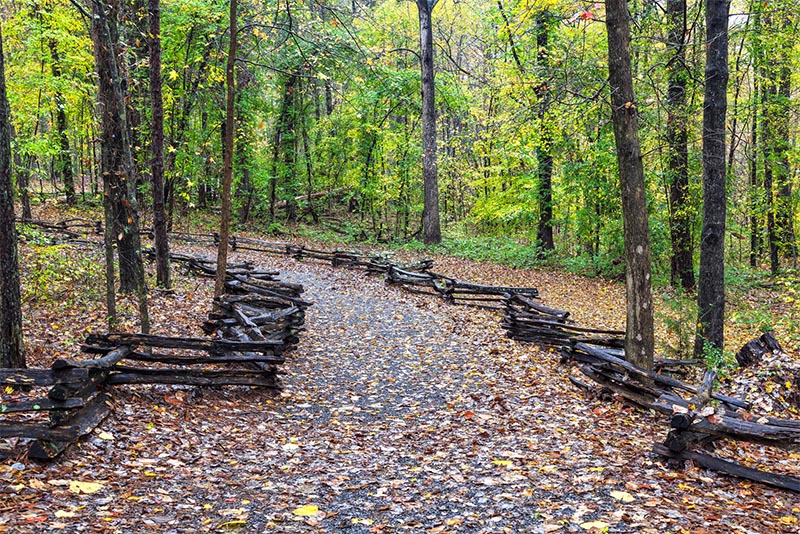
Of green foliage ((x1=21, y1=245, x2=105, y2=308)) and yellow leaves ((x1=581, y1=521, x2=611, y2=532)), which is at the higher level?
green foliage ((x1=21, y1=245, x2=105, y2=308))

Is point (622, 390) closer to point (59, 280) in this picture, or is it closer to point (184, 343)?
point (184, 343)

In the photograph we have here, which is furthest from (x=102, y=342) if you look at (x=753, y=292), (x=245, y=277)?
(x=753, y=292)

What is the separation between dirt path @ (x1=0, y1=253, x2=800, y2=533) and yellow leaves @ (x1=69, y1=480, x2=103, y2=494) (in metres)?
0.05

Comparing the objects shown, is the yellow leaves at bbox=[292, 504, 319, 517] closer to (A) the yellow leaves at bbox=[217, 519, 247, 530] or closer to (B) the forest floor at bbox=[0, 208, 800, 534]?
(B) the forest floor at bbox=[0, 208, 800, 534]

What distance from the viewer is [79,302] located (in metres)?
10.4

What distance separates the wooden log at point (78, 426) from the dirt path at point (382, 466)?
0.13m

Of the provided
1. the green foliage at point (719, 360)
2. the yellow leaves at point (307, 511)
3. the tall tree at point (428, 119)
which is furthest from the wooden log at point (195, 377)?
the tall tree at point (428, 119)

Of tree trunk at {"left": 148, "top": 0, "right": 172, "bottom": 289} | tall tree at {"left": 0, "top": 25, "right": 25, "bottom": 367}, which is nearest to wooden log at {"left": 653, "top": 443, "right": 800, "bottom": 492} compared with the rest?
tall tree at {"left": 0, "top": 25, "right": 25, "bottom": 367}

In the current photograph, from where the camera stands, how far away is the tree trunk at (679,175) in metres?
12.8

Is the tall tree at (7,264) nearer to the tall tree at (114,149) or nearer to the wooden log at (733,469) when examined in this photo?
the tall tree at (114,149)

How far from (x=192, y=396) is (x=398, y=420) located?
2.70m

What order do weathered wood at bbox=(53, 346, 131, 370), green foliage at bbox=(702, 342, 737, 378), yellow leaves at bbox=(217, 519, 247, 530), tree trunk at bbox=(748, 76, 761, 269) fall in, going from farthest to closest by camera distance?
tree trunk at bbox=(748, 76, 761, 269)
green foliage at bbox=(702, 342, 737, 378)
weathered wood at bbox=(53, 346, 131, 370)
yellow leaves at bbox=(217, 519, 247, 530)

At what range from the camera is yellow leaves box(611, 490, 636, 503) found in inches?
180

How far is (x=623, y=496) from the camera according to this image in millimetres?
4625
